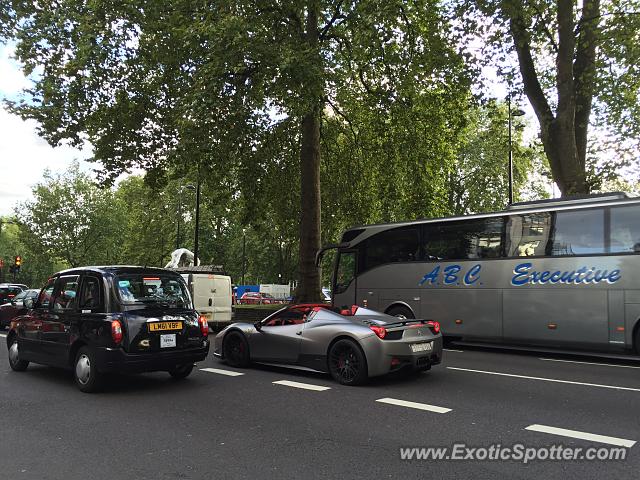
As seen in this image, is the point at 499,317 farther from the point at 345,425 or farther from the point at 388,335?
the point at 345,425

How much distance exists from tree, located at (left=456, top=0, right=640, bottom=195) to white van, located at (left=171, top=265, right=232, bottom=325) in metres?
11.2

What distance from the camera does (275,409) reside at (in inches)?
253

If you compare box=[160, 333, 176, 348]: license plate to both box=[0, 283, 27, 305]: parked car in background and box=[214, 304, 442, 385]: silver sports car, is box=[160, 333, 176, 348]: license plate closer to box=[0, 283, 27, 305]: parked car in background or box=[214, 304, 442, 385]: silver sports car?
box=[214, 304, 442, 385]: silver sports car

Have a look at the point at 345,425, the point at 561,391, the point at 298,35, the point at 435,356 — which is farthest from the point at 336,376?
the point at 298,35

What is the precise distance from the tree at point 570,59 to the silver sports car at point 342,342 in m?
10.1

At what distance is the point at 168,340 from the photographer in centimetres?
757

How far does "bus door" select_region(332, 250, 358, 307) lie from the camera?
51.5 feet

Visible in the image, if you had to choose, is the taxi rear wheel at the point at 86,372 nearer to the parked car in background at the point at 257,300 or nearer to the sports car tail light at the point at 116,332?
the sports car tail light at the point at 116,332

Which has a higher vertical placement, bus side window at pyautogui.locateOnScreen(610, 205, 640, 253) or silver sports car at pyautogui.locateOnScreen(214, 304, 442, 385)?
bus side window at pyautogui.locateOnScreen(610, 205, 640, 253)

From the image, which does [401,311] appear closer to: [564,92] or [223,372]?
[223,372]

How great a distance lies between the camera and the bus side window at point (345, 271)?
15.8 m

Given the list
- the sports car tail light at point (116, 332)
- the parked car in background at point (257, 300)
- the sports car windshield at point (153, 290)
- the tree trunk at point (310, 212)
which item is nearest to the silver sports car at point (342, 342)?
the sports car windshield at point (153, 290)

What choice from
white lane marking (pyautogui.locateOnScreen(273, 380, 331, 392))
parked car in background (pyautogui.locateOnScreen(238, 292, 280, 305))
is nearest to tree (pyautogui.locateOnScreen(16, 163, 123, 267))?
parked car in background (pyautogui.locateOnScreen(238, 292, 280, 305))

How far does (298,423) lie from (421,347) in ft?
9.78
